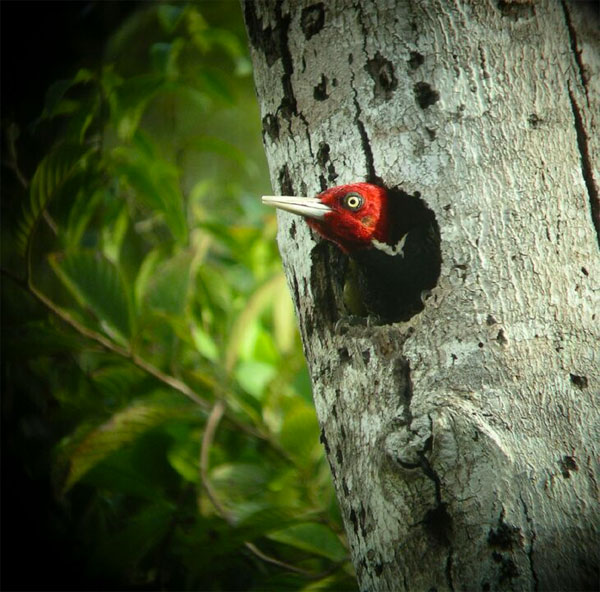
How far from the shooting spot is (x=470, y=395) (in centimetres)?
115

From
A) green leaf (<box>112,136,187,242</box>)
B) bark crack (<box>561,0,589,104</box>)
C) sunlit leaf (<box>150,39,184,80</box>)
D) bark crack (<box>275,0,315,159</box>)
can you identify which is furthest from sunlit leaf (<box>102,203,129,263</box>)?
bark crack (<box>561,0,589,104</box>)

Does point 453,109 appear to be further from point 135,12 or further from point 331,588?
point 135,12

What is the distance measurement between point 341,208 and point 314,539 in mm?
1184

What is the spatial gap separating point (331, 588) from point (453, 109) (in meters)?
1.49

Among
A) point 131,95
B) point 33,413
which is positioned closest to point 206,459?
point 33,413

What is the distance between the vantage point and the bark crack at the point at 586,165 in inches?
47.8

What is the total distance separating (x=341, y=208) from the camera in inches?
52.8

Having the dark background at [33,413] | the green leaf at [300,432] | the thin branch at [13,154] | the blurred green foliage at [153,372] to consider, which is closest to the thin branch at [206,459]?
the blurred green foliage at [153,372]

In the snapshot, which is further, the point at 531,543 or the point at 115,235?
the point at 115,235

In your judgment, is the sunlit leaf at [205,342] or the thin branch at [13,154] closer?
the thin branch at [13,154]

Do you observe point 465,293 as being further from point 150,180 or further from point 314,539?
point 150,180

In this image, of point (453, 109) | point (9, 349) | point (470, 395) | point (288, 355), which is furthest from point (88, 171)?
point (470, 395)

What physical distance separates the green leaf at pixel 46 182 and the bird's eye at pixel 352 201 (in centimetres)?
101

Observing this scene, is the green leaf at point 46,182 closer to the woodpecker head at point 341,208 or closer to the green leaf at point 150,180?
the green leaf at point 150,180
